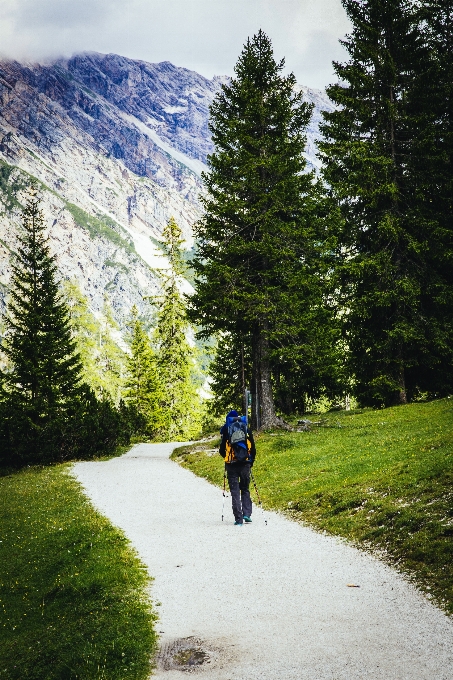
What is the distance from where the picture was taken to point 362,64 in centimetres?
2636

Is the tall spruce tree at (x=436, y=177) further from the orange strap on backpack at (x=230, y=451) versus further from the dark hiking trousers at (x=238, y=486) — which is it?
the dark hiking trousers at (x=238, y=486)

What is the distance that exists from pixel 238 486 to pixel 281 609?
4684 millimetres

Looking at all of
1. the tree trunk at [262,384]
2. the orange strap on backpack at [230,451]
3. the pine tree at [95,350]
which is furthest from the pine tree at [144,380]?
the orange strap on backpack at [230,451]

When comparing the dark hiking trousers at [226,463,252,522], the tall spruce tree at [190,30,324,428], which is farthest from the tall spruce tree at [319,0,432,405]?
the dark hiking trousers at [226,463,252,522]

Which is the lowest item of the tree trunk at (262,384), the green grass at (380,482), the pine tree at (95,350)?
the green grass at (380,482)

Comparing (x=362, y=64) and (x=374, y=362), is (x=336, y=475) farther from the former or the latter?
(x=362, y=64)

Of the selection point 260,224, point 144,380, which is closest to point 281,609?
point 260,224

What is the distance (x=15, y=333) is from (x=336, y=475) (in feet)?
71.9

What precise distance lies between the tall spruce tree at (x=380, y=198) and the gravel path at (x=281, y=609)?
1521 cm

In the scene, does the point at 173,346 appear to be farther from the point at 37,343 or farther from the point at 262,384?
the point at 262,384

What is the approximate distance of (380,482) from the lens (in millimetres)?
10914

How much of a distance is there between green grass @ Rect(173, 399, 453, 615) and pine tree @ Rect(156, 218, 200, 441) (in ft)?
67.6

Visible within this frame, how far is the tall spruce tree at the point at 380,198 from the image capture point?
927 inches

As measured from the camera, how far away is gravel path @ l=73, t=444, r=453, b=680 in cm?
464
